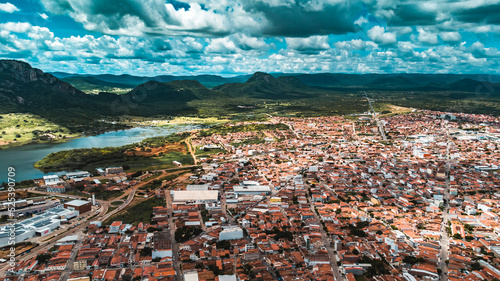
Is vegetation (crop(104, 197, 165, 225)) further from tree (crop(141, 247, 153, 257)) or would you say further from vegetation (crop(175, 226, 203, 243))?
tree (crop(141, 247, 153, 257))

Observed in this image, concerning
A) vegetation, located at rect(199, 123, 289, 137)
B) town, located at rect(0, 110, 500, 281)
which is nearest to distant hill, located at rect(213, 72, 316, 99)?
vegetation, located at rect(199, 123, 289, 137)

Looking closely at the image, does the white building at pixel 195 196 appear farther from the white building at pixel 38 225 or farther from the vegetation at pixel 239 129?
the vegetation at pixel 239 129

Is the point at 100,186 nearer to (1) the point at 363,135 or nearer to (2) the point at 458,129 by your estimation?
(1) the point at 363,135

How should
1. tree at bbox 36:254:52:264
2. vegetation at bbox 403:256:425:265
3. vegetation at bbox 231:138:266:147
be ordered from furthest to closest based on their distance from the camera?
vegetation at bbox 231:138:266:147 < vegetation at bbox 403:256:425:265 < tree at bbox 36:254:52:264

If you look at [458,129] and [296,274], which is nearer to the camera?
[296,274]

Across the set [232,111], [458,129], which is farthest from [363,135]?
[232,111]

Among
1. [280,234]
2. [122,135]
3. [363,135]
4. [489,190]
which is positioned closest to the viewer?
[280,234]
